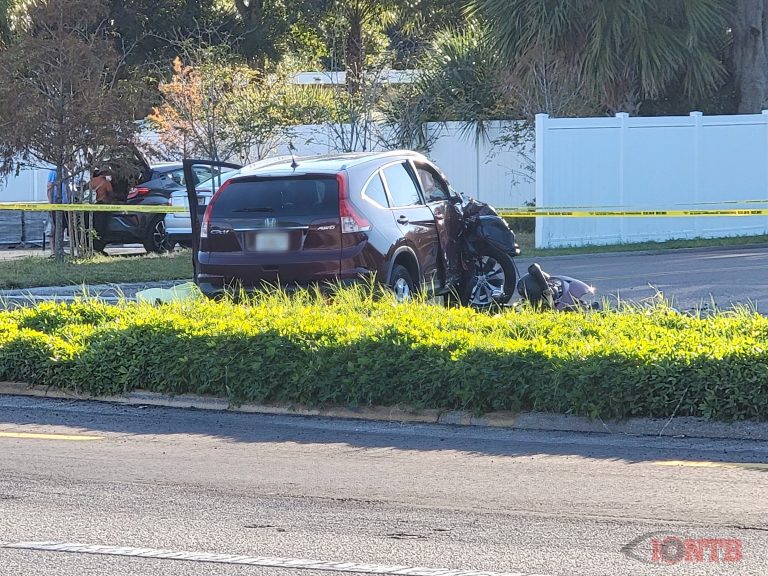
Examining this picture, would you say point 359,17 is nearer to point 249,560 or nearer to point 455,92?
point 455,92

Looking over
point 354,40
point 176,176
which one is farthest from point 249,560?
point 354,40

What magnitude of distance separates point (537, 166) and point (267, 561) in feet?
55.5

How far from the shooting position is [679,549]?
5.61m

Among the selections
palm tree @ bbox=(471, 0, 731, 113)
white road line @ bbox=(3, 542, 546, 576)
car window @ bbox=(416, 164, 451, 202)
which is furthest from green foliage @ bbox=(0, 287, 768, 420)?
palm tree @ bbox=(471, 0, 731, 113)

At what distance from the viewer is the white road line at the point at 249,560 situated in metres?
5.31

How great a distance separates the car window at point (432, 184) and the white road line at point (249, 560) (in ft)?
26.0

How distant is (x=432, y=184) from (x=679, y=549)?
8.33 m

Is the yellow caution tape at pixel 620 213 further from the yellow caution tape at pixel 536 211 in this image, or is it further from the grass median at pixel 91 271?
the grass median at pixel 91 271

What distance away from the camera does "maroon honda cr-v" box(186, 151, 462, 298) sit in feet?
38.2

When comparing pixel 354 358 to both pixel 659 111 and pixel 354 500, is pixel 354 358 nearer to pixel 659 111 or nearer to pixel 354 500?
pixel 354 500

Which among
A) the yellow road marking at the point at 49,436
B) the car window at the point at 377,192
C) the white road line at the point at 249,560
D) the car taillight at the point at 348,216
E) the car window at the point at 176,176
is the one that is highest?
the car window at the point at 176,176

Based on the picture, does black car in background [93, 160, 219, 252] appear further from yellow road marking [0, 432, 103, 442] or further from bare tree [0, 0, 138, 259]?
yellow road marking [0, 432, 103, 442]

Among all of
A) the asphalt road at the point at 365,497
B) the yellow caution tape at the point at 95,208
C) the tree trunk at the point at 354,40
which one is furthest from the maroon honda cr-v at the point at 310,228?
the tree trunk at the point at 354,40

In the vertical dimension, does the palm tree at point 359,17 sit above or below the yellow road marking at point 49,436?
above
